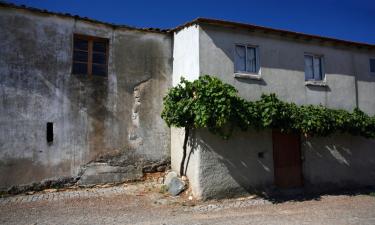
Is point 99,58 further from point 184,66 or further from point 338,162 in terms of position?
point 338,162

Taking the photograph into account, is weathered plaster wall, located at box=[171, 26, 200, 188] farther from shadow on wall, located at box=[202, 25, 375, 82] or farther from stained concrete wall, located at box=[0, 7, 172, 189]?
shadow on wall, located at box=[202, 25, 375, 82]

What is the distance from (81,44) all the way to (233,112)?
214 inches

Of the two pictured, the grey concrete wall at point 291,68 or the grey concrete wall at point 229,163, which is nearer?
the grey concrete wall at point 229,163

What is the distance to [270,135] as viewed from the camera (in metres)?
11.6

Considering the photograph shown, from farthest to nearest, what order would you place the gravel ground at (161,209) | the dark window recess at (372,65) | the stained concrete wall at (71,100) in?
the dark window recess at (372,65), the stained concrete wall at (71,100), the gravel ground at (161,209)

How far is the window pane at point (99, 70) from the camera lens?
11.6 metres

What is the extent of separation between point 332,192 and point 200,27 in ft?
23.4

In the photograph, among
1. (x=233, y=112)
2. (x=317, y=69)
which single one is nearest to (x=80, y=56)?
(x=233, y=112)

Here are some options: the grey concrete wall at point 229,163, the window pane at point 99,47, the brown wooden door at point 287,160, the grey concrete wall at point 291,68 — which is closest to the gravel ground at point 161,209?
the grey concrete wall at point 229,163

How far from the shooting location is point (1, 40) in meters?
10.2

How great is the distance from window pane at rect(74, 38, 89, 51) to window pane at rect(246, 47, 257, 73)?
528cm

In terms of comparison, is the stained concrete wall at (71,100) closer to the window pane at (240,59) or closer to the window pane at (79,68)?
the window pane at (79,68)

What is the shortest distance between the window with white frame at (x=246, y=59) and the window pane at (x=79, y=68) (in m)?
4.85

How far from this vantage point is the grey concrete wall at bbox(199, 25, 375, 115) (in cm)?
1102
